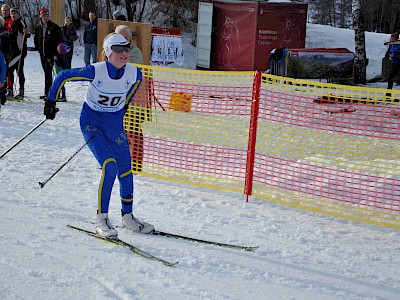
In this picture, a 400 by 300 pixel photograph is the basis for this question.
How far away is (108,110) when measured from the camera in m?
5.24

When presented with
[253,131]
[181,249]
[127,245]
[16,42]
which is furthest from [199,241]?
[16,42]

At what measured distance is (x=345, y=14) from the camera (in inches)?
1677

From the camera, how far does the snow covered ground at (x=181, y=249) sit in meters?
4.20

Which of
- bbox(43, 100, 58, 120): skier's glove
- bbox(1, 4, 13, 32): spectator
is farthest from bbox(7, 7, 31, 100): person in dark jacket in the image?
bbox(43, 100, 58, 120): skier's glove

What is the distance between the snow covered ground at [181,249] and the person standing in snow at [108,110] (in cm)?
28

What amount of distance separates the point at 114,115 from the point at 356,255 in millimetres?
2257

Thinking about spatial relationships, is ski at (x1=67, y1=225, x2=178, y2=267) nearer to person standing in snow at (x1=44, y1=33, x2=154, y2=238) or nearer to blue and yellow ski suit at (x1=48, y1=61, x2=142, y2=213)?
person standing in snow at (x1=44, y1=33, x2=154, y2=238)

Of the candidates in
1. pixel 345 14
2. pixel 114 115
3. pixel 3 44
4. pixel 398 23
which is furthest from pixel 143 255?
pixel 345 14

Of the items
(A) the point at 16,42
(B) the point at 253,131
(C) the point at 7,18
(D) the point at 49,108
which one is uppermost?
(C) the point at 7,18

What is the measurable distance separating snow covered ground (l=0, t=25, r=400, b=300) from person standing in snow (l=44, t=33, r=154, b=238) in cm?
28

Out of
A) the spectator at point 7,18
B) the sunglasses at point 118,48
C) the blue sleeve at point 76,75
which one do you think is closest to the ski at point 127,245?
the blue sleeve at point 76,75

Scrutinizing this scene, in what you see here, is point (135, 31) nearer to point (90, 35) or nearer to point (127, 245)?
point (90, 35)

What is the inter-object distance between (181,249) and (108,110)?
1.28m

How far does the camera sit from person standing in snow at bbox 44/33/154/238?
5.13 m
